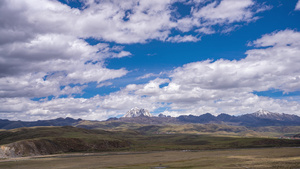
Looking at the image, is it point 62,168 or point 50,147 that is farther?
point 50,147

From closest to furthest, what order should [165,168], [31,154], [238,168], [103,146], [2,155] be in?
[238,168], [165,168], [2,155], [31,154], [103,146]

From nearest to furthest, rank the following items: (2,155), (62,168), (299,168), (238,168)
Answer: (299,168) → (238,168) → (62,168) → (2,155)

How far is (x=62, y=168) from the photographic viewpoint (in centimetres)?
8350

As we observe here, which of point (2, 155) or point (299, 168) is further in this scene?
point (2, 155)

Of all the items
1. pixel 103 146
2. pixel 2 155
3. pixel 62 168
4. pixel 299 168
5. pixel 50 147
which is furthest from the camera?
pixel 103 146

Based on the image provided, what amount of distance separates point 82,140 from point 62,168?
117445 millimetres

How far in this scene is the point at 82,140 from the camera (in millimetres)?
196750

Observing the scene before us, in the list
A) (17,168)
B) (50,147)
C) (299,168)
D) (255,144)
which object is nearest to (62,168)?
(17,168)

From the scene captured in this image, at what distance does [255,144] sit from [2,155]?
618ft

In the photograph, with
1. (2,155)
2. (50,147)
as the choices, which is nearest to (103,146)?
(50,147)

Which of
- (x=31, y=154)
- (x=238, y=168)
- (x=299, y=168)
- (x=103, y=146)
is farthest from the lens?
(x=103, y=146)

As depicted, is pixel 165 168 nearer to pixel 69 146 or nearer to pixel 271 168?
pixel 271 168

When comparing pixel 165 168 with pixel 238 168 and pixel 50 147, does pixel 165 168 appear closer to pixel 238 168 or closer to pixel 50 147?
pixel 238 168

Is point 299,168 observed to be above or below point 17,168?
above
